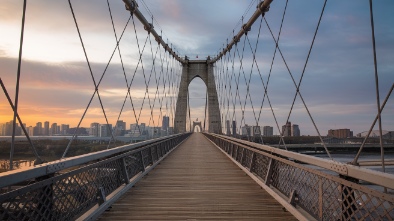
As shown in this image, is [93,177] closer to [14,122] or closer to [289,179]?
[14,122]

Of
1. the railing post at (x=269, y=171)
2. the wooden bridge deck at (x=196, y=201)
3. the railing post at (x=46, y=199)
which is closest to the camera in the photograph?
the railing post at (x=46, y=199)

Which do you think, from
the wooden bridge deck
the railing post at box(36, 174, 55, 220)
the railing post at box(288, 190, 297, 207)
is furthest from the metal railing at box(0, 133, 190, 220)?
the railing post at box(288, 190, 297, 207)

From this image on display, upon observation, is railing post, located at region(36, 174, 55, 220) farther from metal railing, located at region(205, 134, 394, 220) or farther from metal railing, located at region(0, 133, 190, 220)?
metal railing, located at region(205, 134, 394, 220)

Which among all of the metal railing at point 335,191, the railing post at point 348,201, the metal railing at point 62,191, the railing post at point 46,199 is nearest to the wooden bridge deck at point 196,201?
the metal railing at point 62,191

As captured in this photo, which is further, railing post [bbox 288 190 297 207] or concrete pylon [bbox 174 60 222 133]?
concrete pylon [bbox 174 60 222 133]

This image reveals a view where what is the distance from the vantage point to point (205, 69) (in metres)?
51.0

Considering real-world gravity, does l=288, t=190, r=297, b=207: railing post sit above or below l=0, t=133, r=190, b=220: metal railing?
below

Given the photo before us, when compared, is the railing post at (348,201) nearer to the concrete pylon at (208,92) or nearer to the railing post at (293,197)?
the railing post at (293,197)

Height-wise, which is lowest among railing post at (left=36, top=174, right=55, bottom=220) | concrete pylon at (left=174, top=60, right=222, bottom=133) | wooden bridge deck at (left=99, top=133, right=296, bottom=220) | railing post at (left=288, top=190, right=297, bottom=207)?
wooden bridge deck at (left=99, top=133, right=296, bottom=220)

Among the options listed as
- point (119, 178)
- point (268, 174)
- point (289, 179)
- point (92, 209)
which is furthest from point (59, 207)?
point (268, 174)

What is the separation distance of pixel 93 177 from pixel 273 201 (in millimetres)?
2771

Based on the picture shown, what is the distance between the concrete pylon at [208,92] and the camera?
46.9m

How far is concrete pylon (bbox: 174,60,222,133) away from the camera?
4694 cm

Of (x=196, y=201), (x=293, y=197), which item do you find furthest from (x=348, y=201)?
(x=196, y=201)
